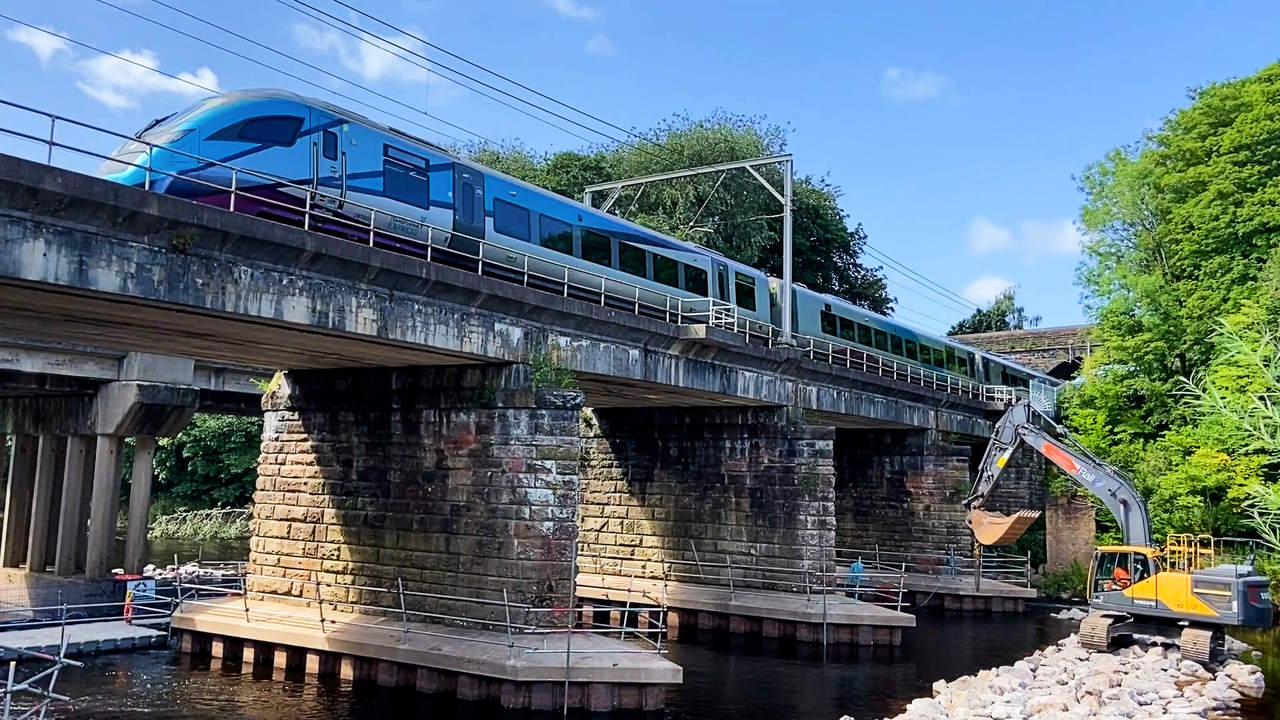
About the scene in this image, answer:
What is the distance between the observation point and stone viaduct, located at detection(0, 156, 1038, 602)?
12797 mm

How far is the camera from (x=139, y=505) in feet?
97.1

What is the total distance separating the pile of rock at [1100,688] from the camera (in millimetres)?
15219

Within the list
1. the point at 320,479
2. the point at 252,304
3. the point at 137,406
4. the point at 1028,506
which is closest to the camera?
the point at 252,304

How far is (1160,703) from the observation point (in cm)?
1605

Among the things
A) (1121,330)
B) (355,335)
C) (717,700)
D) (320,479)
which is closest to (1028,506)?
(1121,330)

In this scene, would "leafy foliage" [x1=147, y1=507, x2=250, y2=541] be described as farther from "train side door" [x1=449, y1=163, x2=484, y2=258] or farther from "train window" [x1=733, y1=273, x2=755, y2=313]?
"train side door" [x1=449, y1=163, x2=484, y2=258]

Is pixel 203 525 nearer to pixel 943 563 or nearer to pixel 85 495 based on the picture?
pixel 85 495

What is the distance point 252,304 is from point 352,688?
7240 mm

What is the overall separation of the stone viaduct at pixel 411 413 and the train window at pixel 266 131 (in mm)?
2818

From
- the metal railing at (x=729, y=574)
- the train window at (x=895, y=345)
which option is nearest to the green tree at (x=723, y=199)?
the train window at (x=895, y=345)

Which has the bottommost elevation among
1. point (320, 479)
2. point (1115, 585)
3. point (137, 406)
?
point (1115, 585)

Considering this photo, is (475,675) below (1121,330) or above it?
below

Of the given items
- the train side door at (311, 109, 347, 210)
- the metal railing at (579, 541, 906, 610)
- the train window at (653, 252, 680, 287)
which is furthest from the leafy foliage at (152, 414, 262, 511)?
the train side door at (311, 109, 347, 210)

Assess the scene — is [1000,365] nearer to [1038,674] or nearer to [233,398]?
[1038,674]
